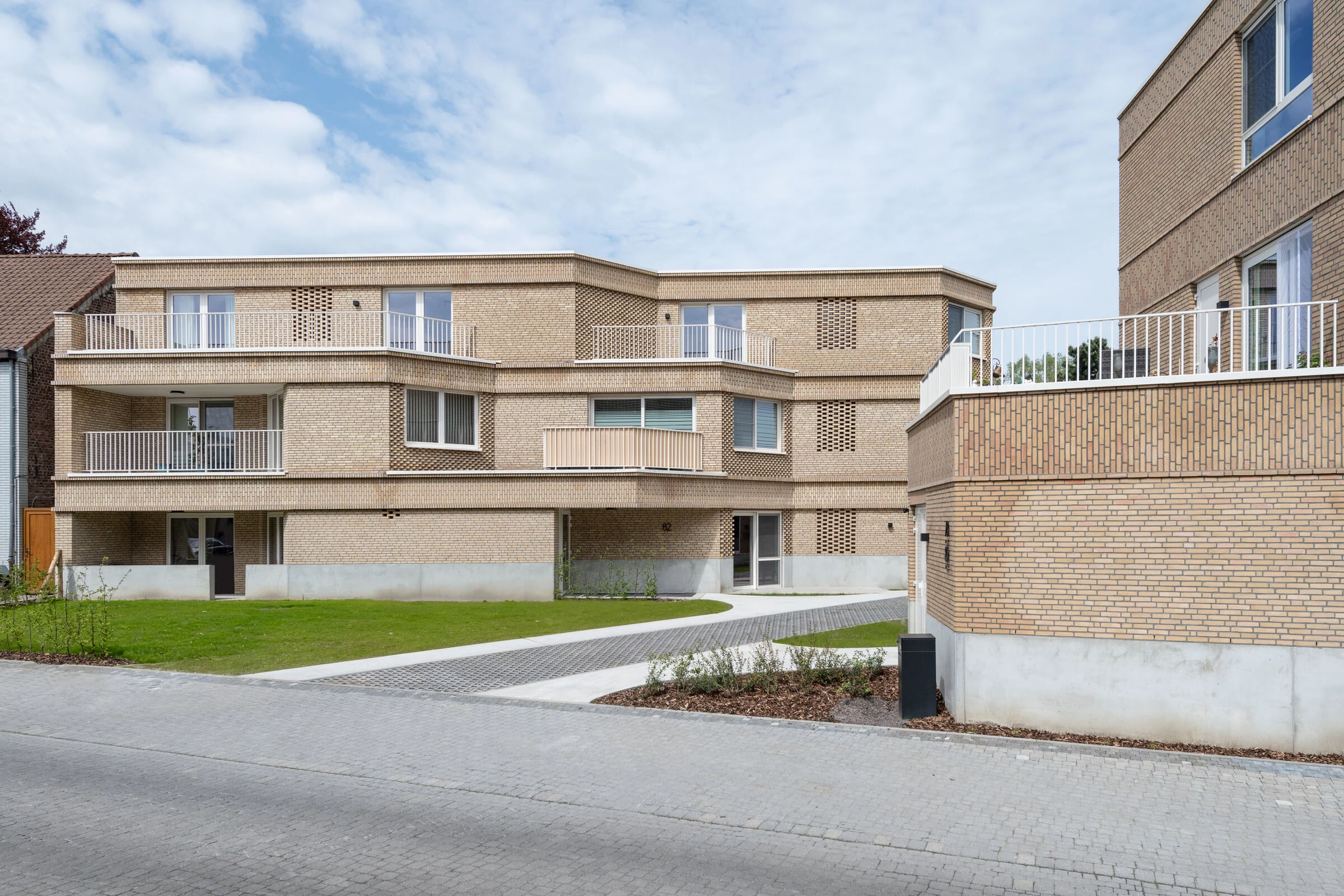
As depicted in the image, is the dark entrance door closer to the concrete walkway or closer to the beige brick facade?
the concrete walkway

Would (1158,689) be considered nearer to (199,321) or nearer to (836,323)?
(836,323)

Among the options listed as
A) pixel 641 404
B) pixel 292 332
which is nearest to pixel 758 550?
pixel 641 404

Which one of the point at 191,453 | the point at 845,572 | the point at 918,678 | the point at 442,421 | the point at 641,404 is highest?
the point at 641,404

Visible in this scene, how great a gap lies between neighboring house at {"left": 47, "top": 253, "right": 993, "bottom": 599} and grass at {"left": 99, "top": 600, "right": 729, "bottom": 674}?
190 centimetres

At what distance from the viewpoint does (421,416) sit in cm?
2567

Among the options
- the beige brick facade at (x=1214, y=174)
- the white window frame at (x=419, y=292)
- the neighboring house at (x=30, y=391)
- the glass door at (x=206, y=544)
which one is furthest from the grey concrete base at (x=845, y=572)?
the neighboring house at (x=30, y=391)

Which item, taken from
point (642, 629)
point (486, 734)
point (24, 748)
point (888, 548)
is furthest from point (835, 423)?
point (24, 748)

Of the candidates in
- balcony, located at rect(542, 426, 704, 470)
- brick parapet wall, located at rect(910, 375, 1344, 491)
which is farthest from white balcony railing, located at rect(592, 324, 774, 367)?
brick parapet wall, located at rect(910, 375, 1344, 491)

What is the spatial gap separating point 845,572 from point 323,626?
603 inches

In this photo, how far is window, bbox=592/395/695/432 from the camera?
27047 mm

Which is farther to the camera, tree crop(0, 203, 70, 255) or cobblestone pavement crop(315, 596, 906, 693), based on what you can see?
tree crop(0, 203, 70, 255)

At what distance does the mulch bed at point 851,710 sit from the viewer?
9.38 m

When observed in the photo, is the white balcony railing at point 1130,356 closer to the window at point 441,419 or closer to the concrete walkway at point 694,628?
the concrete walkway at point 694,628

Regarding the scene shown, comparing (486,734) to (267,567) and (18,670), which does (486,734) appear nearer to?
(18,670)
